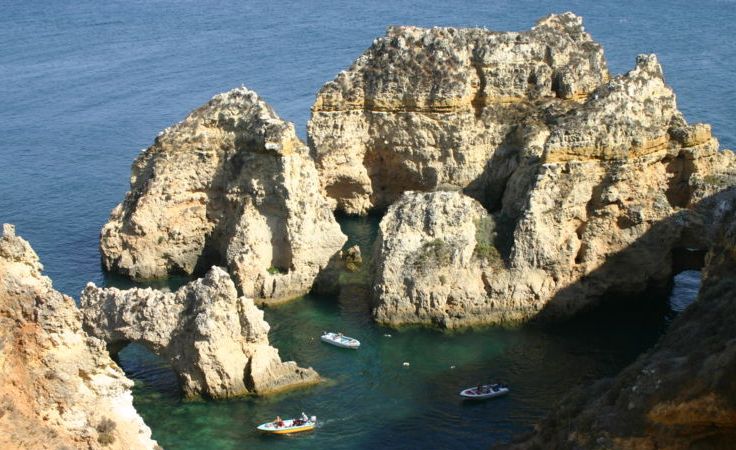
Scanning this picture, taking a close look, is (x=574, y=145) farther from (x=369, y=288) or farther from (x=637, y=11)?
(x=637, y=11)

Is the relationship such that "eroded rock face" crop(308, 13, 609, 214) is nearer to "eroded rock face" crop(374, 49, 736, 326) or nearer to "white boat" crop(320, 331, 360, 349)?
"eroded rock face" crop(374, 49, 736, 326)

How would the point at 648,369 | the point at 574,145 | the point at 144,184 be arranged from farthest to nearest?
the point at 144,184 → the point at 574,145 → the point at 648,369

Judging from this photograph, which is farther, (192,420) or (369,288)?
(369,288)

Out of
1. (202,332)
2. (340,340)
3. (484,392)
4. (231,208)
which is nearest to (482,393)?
(484,392)

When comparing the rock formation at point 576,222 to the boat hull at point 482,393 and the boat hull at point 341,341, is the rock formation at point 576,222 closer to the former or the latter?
the boat hull at point 341,341

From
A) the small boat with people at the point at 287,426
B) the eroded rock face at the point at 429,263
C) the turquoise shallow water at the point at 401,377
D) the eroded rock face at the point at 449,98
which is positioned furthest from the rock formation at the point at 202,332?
the eroded rock face at the point at 449,98

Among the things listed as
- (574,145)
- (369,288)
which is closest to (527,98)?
(574,145)

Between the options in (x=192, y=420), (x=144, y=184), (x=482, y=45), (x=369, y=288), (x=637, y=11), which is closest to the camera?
(x=192, y=420)

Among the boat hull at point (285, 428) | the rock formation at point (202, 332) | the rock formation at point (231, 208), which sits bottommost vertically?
the boat hull at point (285, 428)
